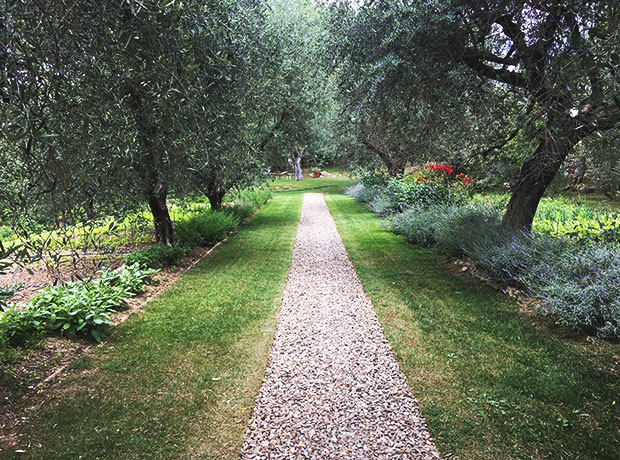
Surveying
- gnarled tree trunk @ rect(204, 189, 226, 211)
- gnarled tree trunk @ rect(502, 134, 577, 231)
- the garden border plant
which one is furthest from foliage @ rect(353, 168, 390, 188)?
gnarled tree trunk @ rect(502, 134, 577, 231)

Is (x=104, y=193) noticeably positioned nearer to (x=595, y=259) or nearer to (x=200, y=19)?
(x=200, y=19)

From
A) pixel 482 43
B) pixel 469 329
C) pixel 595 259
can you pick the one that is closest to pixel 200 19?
pixel 482 43

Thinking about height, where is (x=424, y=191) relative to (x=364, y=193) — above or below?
above

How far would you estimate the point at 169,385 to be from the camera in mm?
3828

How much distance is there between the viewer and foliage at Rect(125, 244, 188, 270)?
7457 millimetres

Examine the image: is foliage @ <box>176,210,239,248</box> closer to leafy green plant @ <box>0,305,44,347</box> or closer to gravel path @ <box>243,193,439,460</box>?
gravel path @ <box>243,193,439,460</box>

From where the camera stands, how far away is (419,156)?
25.8 ft

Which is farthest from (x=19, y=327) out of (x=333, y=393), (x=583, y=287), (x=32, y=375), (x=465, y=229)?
(x=465, y=229)

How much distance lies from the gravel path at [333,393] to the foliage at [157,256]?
3.17 m

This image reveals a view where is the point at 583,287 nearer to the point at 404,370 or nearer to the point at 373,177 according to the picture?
the point at 404,370

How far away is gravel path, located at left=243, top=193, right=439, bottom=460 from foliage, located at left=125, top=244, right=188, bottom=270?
3168 mm

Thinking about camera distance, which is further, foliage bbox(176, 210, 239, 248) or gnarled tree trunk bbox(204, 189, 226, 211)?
gnarled tree trunk bbox(204, 189, 226, 211)

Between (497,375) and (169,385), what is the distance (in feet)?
11.4

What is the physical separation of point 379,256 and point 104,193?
23.4ft
